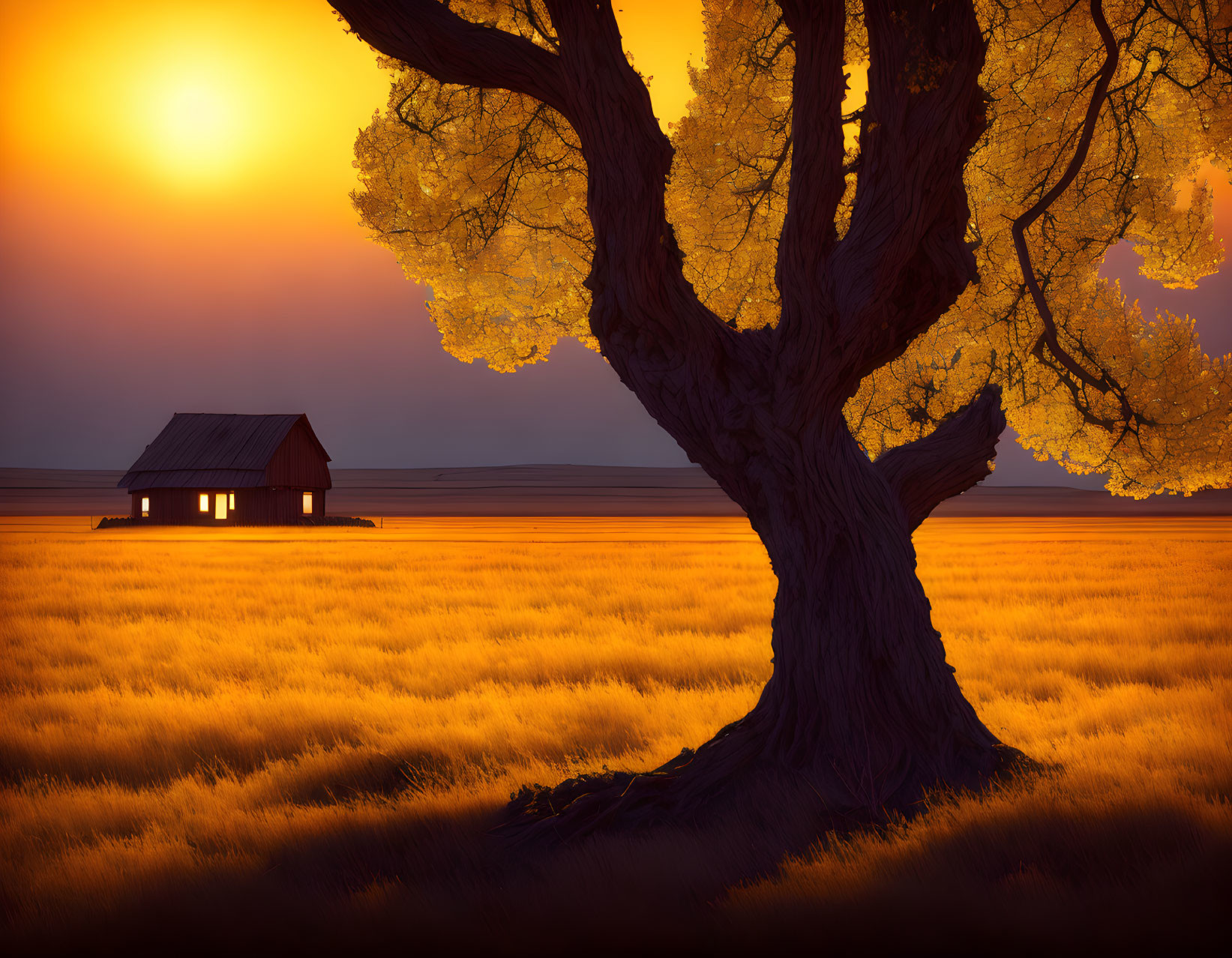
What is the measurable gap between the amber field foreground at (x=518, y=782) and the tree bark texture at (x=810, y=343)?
549mm

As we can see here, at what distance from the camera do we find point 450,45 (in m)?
5.51

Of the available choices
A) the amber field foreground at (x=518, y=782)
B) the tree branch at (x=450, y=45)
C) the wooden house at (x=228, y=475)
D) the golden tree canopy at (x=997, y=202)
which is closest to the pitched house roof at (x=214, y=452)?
the wooden house at (x=228, y=475)

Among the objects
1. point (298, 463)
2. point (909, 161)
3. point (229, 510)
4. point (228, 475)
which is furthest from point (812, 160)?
point (229, 510)

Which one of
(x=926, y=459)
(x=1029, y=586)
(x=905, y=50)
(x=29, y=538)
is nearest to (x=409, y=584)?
(x=1029, y=586)

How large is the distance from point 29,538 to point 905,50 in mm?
42320

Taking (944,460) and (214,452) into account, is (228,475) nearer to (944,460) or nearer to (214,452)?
(214,452)

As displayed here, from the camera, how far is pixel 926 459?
6.42 metres

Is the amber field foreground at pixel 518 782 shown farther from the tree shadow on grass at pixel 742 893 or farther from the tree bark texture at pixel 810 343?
the tree bark texture at pixel 810 343

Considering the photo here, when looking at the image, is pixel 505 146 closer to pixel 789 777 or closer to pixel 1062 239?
pixel 1062 239

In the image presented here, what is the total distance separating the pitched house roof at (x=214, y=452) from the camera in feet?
159

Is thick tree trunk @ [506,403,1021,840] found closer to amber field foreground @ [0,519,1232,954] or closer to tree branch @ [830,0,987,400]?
amber field foreground @ [0,519,1232,954]

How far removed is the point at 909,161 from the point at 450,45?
10.1 ft

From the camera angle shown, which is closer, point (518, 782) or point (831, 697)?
point (831, 697)

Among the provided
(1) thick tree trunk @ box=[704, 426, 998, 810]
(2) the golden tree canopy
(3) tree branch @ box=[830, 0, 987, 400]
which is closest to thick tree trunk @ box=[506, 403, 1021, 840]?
(1) thick tree trunk @ box=[704, 426, 998, 810]
